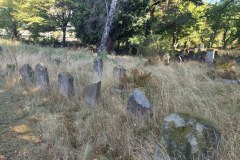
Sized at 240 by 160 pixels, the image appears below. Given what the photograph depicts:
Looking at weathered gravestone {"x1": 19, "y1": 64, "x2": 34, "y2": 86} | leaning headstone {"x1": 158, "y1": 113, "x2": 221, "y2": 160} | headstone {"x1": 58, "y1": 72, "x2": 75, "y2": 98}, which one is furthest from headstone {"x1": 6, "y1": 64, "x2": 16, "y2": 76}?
leaning headstone {"x1": 158, "y1": 113, "x2": 221, "y2": 160}

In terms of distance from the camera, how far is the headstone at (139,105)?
332cm

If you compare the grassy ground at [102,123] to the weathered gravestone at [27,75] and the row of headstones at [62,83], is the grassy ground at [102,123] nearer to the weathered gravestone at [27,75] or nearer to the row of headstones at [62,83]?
the row of headstones at [62,83]

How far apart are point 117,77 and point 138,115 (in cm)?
205

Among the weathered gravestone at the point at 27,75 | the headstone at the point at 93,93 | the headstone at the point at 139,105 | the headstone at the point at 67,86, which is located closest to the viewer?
the headstone at the point at 139,105

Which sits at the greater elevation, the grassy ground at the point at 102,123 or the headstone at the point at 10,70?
the headstone at the point at 10,70

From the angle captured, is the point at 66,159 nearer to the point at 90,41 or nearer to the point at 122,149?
the point at 122,149

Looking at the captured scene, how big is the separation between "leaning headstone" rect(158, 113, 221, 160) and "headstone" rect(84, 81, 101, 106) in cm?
209

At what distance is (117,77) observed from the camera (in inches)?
208

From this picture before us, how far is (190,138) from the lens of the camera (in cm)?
208

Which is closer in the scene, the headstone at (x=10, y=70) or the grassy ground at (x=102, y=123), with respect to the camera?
the grassy ground at (x=102, y=123)

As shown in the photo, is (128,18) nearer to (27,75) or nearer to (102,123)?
(27,75)

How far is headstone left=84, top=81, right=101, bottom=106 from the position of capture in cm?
411

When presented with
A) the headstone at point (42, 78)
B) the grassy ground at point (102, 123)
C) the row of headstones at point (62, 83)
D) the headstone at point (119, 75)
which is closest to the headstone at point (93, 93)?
the row of headstones at point (62, 83)

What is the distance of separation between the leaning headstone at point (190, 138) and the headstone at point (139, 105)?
1.12m
